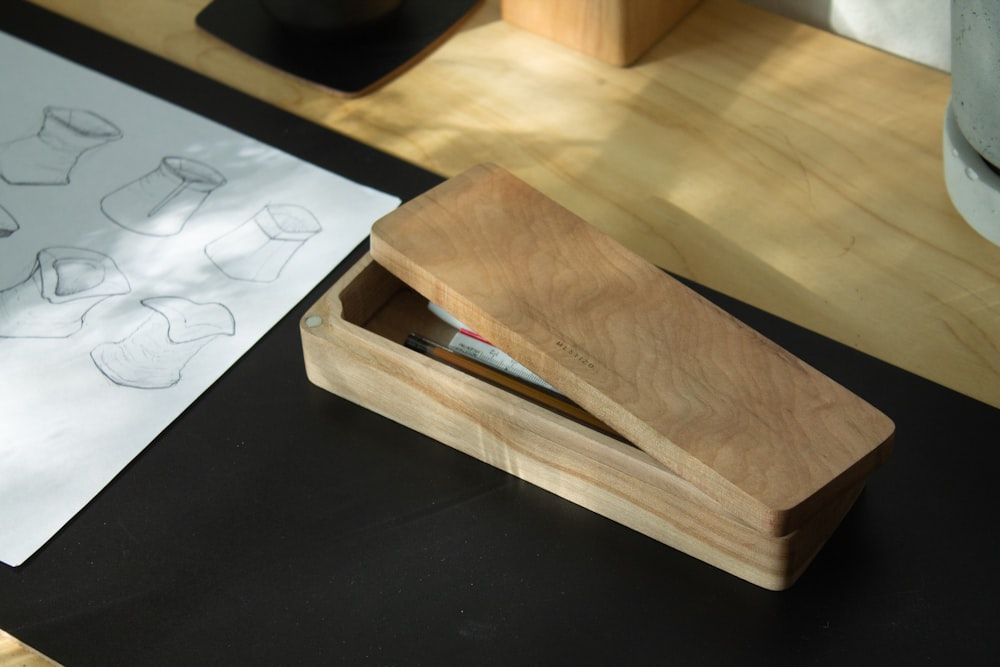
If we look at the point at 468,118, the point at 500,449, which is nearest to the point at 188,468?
the point at 500,449

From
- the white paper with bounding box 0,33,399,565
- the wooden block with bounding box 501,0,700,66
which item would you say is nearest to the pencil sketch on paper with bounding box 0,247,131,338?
the white paper with bounding box 0,33,399,565

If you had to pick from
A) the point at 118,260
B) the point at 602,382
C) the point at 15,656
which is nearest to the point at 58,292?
the point at 118,260

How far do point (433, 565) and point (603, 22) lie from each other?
41 cm

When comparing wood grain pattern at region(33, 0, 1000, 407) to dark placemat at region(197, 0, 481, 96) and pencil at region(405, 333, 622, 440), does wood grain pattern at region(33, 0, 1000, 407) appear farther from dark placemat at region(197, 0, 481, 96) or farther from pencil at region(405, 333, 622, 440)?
pencil at region(405, 333, 622, 440)

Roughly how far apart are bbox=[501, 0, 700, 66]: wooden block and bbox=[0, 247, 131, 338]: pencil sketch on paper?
1.10 ft

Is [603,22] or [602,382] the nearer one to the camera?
[602,382]

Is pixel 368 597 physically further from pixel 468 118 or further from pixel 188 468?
pixel 468 118

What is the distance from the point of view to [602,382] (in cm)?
51

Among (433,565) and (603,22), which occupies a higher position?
(603,22)

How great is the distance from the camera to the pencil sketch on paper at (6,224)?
0.68 meters

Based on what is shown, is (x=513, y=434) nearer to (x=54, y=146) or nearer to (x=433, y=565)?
(x=433, y=565)

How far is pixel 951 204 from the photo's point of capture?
0.70 meters

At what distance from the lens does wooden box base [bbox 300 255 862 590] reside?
0.51 m

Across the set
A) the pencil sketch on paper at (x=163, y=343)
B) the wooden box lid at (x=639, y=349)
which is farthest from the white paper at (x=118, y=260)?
the wooden box lid at (x=639, y=349)
